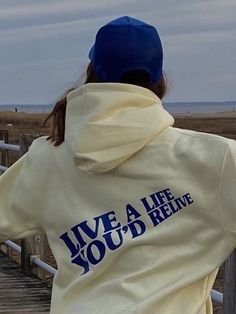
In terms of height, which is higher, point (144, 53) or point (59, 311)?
point (144, 53)

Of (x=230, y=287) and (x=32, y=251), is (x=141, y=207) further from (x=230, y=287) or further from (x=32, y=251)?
(x=32, y=251)

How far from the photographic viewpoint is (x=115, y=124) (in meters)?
1.88

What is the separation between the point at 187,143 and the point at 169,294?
0.31 m

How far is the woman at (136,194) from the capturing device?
6.02ft

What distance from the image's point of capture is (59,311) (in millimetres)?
2002

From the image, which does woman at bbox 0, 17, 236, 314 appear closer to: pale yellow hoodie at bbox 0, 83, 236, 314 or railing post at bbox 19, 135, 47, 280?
pale yellow hoodie at bbox 0, 83, 236, 314

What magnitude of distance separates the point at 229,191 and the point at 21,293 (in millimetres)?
4244

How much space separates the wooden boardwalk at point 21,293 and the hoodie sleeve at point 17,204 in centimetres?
326

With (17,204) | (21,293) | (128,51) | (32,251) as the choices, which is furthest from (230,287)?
(32,251)

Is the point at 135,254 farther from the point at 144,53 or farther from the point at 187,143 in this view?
the point at 144,53

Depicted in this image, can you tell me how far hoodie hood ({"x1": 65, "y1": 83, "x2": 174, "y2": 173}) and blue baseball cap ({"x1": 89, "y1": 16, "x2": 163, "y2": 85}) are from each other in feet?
0.16

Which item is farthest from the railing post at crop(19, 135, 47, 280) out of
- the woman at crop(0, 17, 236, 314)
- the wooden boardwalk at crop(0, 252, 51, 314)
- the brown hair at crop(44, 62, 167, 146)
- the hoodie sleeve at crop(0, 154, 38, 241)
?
the woman at crop(0, 17, 236, 314)

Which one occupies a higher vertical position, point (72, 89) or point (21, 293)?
point (72, 89)

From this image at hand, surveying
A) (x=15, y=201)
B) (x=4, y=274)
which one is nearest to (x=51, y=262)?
(x=4, y=274)
